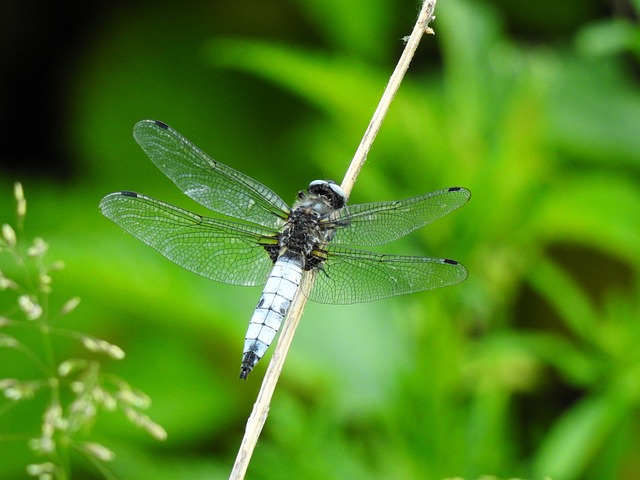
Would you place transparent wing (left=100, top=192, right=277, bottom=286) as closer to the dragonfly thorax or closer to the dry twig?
the dragonfly thorax

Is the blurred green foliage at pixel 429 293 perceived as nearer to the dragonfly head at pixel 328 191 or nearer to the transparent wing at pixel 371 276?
the transparent wing at pixel 371 276

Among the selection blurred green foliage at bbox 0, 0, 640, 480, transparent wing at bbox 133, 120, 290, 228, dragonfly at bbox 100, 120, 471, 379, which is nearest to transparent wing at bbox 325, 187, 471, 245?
dragonfly at bbox 100, 120, 471, 379

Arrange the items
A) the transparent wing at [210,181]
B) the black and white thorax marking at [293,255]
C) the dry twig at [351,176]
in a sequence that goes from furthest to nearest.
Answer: the transparent wing at [210,181] < the black and white thorax marking at [293,255] < the dry twig at [351,176]

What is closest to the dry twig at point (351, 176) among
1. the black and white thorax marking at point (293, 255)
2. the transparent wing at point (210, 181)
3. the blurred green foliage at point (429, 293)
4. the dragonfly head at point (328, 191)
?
the black and white thorax marking at point (293, 255)

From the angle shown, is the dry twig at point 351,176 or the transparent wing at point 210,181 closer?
the dry twig at point 351,176

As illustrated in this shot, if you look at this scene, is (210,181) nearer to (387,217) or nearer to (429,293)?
(387,217)

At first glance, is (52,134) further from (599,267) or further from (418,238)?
(599,267)
